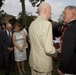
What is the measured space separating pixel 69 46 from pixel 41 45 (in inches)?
24.3

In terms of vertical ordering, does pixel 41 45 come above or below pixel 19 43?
above

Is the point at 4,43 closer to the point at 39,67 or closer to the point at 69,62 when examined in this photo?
the point at 39,67

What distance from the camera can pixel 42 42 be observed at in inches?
182

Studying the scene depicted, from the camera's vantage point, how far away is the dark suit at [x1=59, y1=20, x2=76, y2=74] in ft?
13.7

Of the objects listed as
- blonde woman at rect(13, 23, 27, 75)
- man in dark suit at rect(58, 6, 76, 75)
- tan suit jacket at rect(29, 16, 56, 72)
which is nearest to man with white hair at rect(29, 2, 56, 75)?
tan suit jacket at rect(29, 16, 56, 72)

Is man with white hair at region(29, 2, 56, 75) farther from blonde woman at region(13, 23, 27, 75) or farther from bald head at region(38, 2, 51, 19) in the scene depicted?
blonde woman at region(13, 23, 27, 75)

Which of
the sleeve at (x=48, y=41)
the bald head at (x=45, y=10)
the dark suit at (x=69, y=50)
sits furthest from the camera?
the bald head at (x=45, y=10)

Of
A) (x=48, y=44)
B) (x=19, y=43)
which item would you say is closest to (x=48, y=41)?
(x=48, y=44)

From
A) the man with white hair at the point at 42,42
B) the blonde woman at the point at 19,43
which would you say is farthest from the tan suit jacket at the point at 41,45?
the blonde woman at the point at 19,43

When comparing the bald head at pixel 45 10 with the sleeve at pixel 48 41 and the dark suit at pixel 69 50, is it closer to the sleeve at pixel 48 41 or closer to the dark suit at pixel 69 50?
the sleeve at pixel 48 41

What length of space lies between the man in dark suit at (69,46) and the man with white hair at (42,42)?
30 centimetres

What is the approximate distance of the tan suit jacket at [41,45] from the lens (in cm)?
452

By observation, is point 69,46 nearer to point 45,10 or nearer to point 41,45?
point 41,45

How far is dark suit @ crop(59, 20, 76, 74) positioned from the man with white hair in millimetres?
315
